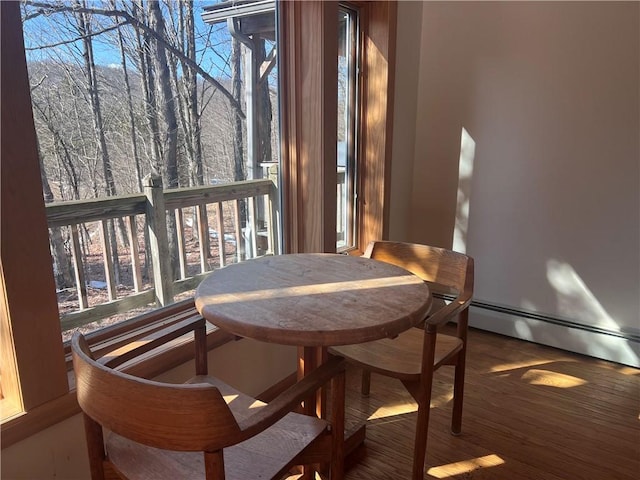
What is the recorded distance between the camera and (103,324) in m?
1.54

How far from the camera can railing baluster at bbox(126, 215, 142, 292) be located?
5.29ft

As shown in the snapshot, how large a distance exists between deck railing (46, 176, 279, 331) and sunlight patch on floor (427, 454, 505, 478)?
1171mm

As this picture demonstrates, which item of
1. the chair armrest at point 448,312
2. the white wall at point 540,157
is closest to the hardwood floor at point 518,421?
the white wall at point 540,157

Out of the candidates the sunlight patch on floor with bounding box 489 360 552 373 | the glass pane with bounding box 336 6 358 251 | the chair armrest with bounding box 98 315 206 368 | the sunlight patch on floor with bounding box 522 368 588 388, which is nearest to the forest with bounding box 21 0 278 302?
the chair armrest with bounding box 98 315 206 368

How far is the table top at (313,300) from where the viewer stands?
40.9 inches

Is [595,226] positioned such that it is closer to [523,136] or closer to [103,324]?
[523,136]

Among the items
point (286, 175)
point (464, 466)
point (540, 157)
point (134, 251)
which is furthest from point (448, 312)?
point (540, 157)

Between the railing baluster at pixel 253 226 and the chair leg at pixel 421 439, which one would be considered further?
the railing baluster at pixel 253 226

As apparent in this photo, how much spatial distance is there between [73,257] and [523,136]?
2278 millimetres

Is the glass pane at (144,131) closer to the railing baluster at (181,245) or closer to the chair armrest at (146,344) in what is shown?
the railing baluster at (181,245)

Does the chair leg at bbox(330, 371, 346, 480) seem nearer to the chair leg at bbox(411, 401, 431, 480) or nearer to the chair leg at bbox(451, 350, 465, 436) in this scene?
the chair leg at bbox(411, 401, 431, 480)

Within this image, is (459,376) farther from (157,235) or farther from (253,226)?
(157,235)

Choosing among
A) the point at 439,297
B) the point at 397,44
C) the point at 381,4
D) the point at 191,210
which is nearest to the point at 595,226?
the point at 439,297

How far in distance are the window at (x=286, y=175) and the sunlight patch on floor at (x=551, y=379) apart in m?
1.09
